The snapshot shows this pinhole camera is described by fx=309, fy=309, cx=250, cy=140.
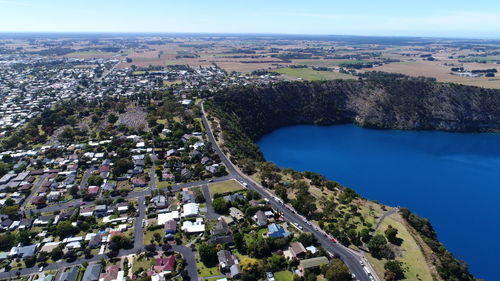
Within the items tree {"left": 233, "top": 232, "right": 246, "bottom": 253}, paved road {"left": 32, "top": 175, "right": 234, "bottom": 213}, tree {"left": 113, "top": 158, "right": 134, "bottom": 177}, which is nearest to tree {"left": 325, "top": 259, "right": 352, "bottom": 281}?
tree {"left": 233, "top": 232, "right": 246, "bottom": 253}

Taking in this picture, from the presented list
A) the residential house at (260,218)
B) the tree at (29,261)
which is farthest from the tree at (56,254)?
the residential house at (260,218)

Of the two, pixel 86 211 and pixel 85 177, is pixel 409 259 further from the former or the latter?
pixel 85 177

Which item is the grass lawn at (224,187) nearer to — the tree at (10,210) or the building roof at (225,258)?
the building roof at (225,258)

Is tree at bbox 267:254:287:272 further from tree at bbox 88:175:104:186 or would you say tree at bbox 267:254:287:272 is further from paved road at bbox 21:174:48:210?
paved road at bbox 21:174:48:210

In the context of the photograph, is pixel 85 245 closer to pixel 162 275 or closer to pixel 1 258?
pixel 1 258

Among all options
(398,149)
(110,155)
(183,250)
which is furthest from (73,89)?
(398,149)

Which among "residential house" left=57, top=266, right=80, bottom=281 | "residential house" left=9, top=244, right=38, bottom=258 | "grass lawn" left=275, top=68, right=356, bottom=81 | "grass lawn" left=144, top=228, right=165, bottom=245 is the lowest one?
"residential house" left=57, top=266, right=80, bottom=281

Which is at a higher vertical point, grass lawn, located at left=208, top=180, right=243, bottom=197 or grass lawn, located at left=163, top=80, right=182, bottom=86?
grass lawn, located at left=163, top=80, right=182, bottom=86

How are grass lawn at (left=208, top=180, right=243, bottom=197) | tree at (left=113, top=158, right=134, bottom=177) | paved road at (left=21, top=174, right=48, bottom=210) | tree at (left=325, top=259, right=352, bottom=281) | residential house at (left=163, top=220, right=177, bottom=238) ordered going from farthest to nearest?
tree at (left=113, top=158, right=134, bottom=177)
grass lawn at (left=208, top=180, right=243, bottom=197)
paved road at (left=21, top=174, right=48, bottom=210)
residential house at (left=163, top=220, right=177, bottom=238)
tree at (left=325, top=259, right=352, bottom=281)
